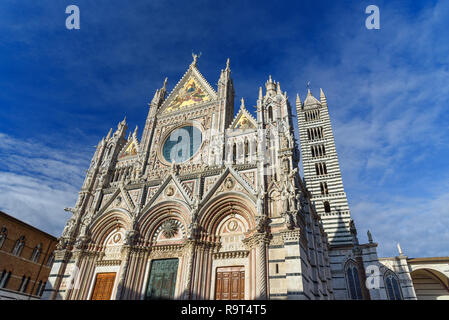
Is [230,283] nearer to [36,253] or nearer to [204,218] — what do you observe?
[204,218]

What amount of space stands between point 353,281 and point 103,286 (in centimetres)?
2126

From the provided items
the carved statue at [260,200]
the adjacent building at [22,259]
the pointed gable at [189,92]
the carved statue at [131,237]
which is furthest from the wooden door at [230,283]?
the adjacent building at [22,259]

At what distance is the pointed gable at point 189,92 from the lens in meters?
25.3

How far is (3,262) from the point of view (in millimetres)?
21328

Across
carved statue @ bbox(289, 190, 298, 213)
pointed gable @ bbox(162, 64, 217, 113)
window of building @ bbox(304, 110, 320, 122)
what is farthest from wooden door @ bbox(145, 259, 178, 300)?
window of building @ bbox(304, 110, 320, 122)

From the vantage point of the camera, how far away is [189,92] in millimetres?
26453

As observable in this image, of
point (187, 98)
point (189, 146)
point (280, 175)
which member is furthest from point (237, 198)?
point (187, 98)

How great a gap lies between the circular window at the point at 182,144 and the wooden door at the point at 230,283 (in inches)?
387

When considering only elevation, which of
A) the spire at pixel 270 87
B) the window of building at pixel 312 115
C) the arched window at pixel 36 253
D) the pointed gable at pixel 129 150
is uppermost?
the window of building at pixel 312 115

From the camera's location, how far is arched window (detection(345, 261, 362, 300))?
957 inches

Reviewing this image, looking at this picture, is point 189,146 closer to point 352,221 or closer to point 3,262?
point 3,262

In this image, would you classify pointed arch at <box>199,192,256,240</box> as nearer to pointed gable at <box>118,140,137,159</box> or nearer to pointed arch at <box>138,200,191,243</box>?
pointed arch at <box>138,200,191,243</box>

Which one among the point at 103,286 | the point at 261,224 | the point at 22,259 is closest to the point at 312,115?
the point at 261,224

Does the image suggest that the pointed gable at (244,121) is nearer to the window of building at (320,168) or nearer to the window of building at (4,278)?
the window of building at (320,168)
